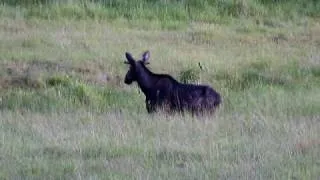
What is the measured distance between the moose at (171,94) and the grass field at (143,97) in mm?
274

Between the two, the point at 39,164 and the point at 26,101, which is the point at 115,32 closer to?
the point at 26,101

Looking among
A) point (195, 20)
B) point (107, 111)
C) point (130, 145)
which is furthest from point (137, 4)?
point (130, 145)

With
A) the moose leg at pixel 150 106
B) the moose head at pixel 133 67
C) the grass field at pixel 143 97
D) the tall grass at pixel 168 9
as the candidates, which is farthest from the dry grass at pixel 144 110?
the tall grass at pixel 168 9

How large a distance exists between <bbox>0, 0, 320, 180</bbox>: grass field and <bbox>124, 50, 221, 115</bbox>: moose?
274mm

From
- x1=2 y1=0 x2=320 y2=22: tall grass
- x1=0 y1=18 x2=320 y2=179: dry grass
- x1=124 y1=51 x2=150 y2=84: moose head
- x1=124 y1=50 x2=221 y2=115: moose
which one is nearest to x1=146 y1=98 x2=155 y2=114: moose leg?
x1=124 y1=50 x2=221 y2=115: moose

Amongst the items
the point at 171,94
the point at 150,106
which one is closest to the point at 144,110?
the point at 150,106

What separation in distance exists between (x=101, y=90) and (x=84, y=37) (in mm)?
4211

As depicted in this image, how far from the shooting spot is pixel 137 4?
22.3m

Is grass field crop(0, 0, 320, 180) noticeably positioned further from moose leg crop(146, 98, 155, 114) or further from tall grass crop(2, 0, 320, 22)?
moose leg crop(146, 98, 155, 114)

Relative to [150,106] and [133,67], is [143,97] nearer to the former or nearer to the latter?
[133,67]

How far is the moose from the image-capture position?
12352mm

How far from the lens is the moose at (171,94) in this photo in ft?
40.5

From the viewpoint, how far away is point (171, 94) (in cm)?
1255

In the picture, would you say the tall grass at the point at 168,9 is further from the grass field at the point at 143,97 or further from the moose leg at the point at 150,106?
the moose leg at the point at 150,106
